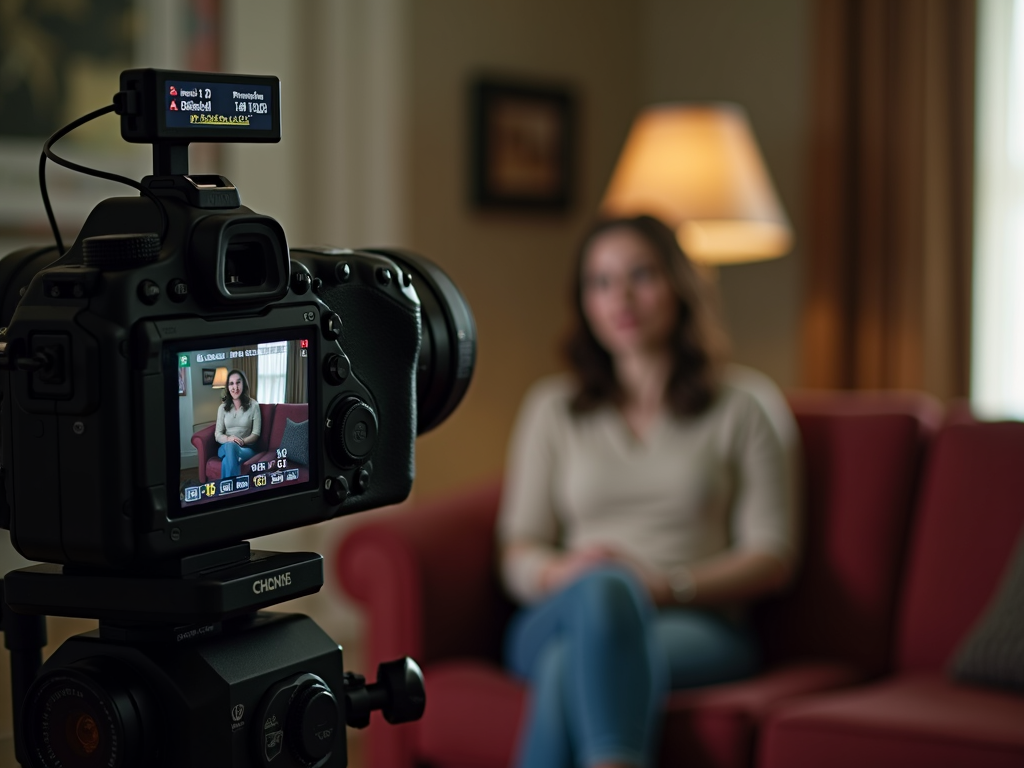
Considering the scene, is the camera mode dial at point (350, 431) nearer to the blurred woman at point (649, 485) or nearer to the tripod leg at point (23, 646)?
the tripod leg at point (23, 646)

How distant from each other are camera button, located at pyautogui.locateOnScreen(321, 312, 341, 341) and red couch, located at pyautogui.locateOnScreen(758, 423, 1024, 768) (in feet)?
4.88

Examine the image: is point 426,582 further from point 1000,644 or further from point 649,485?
point 1000,644

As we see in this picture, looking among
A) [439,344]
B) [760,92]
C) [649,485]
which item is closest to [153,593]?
[439,344]

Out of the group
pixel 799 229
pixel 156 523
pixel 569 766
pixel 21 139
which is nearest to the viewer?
pixel 156 523

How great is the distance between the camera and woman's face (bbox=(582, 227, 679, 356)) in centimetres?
256

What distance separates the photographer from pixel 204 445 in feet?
2.64

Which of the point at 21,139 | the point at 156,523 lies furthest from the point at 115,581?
the point at 21,139

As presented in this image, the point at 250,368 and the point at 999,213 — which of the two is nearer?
the point at 250,368

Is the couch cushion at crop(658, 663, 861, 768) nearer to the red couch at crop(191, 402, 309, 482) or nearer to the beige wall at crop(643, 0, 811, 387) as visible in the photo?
the red couch at crop(191, 402, 309, 482)

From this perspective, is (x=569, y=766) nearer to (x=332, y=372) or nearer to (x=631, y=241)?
(x=631, y=241)

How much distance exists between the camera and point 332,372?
0.89 m

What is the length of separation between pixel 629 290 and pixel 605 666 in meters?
0.76

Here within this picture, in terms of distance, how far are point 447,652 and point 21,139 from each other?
1320mm

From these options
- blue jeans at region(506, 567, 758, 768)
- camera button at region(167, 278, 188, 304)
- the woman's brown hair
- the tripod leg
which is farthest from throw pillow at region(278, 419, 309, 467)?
the woman's brown hair
